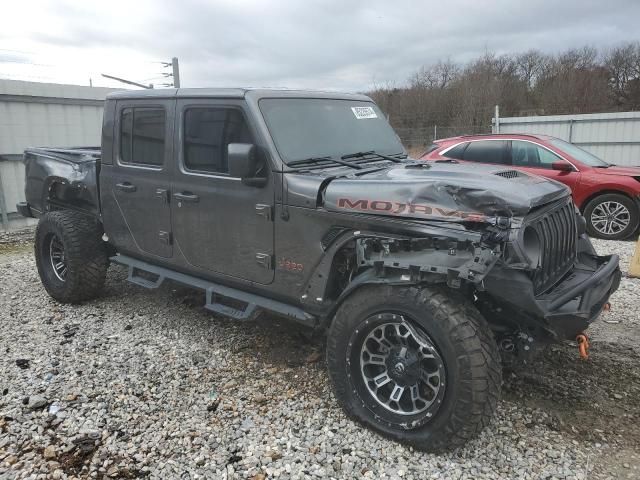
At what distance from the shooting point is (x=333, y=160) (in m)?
3.65

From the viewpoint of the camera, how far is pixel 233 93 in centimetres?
365

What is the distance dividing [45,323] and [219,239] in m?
2.24

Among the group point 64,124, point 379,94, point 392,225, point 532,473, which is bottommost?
point 532,473

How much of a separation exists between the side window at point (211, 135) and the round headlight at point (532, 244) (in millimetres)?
1881

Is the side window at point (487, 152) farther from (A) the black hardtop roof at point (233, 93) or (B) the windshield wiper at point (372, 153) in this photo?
(B) the windshield wiper at point (372, 153)

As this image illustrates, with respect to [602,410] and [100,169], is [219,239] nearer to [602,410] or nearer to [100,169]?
[100,169]

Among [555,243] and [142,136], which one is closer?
[555,243]

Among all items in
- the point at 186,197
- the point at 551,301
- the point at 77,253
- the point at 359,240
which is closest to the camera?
the point at 551,301

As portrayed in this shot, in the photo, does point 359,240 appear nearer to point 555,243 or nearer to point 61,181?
point 555,243

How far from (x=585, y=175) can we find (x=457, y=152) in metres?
1.95

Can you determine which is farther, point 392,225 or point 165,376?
point 165,376

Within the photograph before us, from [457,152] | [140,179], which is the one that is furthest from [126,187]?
[457,152]

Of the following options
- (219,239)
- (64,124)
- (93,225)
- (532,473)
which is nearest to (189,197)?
(219,239)

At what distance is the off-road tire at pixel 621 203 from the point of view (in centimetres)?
770
